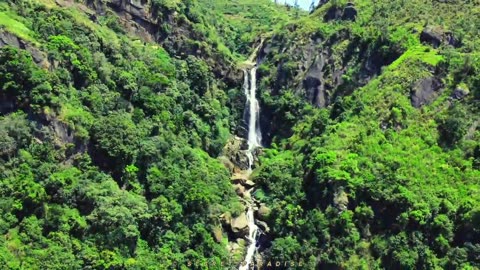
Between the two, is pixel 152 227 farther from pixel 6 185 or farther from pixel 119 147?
pixel 6 185

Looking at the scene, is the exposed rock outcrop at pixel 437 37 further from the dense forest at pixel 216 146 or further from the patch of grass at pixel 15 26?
the patch of grass at pixel 15 26

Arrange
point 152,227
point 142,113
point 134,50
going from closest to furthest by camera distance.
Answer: point 152,227, point 142,113, point 134,50

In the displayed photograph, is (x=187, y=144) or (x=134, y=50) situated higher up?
(x=134, y=50)

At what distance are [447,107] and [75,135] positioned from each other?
4366 centimetres

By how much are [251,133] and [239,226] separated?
22.8m

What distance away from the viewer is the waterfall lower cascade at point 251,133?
6316 centimetres

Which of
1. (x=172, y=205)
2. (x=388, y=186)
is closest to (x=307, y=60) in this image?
(x=388, y=186)

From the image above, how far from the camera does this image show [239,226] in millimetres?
62000

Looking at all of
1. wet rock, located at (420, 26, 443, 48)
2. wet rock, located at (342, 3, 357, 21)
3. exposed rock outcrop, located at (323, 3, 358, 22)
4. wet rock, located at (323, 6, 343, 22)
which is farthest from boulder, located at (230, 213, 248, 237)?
wet rock, located at (323, 6, 343, 22)

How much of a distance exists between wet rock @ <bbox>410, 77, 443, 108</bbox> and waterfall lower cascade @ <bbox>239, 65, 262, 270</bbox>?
74.4 ft

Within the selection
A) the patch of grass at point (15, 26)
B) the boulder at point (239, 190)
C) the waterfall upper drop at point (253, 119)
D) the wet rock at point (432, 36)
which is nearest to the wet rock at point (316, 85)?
the waterfall upper drop at point (253, 119)

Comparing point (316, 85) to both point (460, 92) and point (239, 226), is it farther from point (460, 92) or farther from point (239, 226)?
point (239, 226)

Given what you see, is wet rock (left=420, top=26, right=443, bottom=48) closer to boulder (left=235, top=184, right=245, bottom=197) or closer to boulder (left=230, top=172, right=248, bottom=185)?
boulder (left=230, top=172, right=248, bottom=185)

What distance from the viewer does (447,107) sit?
6762 cm
